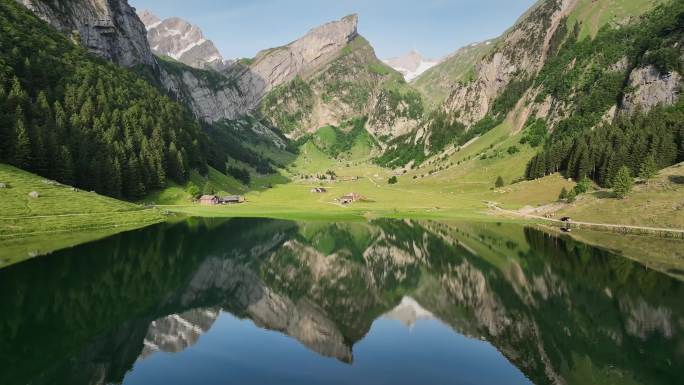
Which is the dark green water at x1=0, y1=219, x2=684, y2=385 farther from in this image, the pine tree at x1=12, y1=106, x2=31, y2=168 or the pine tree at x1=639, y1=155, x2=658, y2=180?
the pine tree at x1=639, y1=155, x2=658, y2=180

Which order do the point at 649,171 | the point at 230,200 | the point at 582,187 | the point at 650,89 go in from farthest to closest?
the point at 650,89, the point at 230,200, the point at 582,187, the point at 649,171

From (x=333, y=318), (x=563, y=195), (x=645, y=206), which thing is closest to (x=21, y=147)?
(x=333, y=318)

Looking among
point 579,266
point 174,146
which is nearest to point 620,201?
point 579,266

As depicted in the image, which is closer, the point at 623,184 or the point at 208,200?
the point at 623,184

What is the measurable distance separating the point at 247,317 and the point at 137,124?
137608 mm

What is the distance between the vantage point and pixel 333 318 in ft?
138

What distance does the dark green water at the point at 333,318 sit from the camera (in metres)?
29.3

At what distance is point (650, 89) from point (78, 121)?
675ft

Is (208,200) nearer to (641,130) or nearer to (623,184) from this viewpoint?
(623,184)

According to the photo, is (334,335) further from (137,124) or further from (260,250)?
(137,124)

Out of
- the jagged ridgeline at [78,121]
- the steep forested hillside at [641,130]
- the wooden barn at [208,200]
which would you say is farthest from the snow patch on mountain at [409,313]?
the wooden barn at [208,200]

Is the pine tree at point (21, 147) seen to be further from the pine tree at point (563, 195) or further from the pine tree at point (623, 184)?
the pine tree at point (563, 195)

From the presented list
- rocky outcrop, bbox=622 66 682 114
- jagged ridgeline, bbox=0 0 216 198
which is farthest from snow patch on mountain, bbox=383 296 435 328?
rocky outcrop, bbox=622 66 682 114

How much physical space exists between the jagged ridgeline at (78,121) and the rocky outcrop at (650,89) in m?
177
